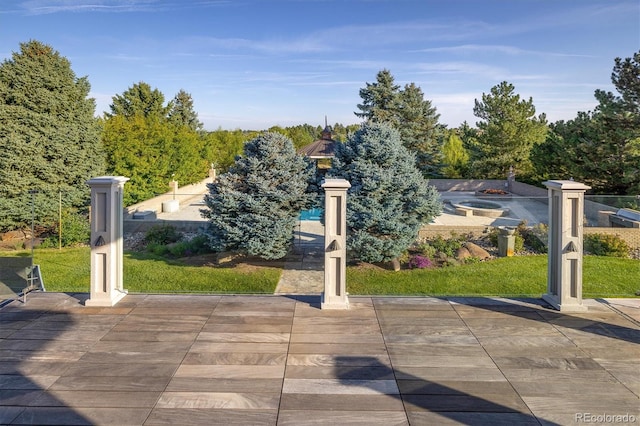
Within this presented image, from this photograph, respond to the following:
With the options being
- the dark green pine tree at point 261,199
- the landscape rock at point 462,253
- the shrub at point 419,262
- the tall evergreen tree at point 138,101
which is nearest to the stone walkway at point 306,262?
the dark green pine tree at point 261,199

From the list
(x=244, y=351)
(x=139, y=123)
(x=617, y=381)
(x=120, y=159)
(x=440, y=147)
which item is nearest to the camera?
(x=617, y=381)

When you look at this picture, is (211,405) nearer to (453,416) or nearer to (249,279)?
(453,416)

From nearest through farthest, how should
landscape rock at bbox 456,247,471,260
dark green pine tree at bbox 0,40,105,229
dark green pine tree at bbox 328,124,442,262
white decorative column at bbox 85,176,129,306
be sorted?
white decorative column at bbox 85,176,129,306
dark green pine tree at bbox 328,124,442,262
landscape rock at bbox 456,247,471,260
dark green pine tree at bbox 0,40,105,229

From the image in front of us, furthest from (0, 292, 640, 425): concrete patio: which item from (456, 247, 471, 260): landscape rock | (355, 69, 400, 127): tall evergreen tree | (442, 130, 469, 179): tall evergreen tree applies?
(442, 130, 469, 179): tall evergreen tree

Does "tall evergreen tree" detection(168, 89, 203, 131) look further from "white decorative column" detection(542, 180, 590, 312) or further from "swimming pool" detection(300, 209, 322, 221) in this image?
"white decorative column" detection(542, 180, 590, 312)

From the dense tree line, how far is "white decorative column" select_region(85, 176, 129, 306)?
3.30 m

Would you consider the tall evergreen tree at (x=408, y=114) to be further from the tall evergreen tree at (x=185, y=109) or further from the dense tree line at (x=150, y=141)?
the tall evergreen tree at (x=185, y=109)

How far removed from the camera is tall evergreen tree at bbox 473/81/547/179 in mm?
21328

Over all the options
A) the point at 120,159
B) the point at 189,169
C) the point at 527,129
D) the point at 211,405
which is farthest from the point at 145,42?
the point at 527,129

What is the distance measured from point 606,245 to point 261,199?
6.52 meters

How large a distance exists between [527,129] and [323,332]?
21.5 m

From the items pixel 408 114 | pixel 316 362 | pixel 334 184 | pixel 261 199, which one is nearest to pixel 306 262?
pixel 261 199

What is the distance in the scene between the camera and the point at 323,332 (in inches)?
123

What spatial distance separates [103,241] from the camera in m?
3.74
